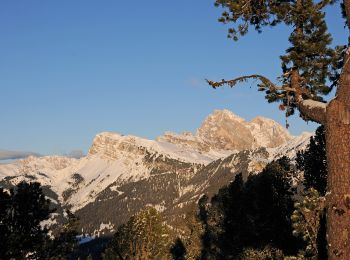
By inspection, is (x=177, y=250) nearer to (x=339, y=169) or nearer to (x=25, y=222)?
(x=25, y=222)

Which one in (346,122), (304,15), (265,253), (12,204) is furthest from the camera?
(265,253)

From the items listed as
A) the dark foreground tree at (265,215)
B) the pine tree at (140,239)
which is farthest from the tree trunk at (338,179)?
the pine tree at (140,239)

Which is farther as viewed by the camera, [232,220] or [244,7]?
[232,220]

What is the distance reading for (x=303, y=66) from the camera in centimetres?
1441

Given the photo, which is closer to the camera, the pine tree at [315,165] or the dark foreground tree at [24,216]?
the dark foreground tree at [24,216]

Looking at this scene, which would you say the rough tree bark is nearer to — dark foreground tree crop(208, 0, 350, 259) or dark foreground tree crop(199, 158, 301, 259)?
dark foreground tree crop(208, 0, 350, 259)

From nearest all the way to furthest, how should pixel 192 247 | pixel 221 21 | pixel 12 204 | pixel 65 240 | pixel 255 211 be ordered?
1. pixel 221 21
2. pixel 12 204
3. pixel 65 240
4. pixel 255 211
5. pixel 192 247

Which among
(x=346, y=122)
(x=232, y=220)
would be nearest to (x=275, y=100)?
(x=346, y=122)

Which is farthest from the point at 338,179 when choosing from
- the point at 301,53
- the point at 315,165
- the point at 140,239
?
the point at 140,239

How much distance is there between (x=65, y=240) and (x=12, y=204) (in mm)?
5846

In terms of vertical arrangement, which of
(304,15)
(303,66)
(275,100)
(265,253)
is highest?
(304,15)

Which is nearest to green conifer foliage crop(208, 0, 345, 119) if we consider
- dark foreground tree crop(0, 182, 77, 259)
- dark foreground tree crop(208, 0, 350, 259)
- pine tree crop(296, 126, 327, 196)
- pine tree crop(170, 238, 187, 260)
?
dark foreground tree crop(208, 0, 350, 259)

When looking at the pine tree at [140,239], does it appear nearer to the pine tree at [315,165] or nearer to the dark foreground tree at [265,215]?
the dark foreground tree at [265,215]

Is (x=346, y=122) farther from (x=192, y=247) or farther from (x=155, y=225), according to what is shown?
(x=192, y=247)
